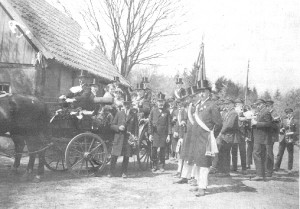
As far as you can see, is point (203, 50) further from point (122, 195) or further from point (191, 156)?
point (122, 195)

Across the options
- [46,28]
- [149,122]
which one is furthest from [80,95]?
[46,28]

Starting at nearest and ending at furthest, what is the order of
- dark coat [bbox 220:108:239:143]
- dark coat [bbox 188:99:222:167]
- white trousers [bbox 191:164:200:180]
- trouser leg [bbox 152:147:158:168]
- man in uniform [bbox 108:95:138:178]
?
dark coat [bbox 188:99:222:167] < white trousers [bbox 191:164:200:180] < man in uniform [bbox 108:95:138:178] < dark coat [bbox 220:108:239:143] < trouser leg [bbox 152:147:158:168]

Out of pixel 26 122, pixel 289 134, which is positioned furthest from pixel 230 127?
pixel 26 122

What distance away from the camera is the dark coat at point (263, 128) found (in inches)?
299

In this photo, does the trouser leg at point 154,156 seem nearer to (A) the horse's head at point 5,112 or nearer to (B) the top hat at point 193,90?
(B) the top hat at point 193,90

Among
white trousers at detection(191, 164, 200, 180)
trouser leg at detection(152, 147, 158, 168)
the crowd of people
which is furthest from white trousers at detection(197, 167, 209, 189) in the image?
trouser leg at detection(152, 147, 158, 168)

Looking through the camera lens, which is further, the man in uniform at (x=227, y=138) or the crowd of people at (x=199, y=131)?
the man in uniform at (x=227, y=138)

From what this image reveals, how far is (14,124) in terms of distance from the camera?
634 centimetres

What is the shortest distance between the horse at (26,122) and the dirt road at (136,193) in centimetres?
66

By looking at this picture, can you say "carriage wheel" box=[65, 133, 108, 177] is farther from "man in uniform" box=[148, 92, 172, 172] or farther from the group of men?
the group of men

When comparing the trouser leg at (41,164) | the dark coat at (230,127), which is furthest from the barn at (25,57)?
the dark coat at (230,127)

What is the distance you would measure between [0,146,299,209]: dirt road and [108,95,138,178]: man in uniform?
0.38 metres

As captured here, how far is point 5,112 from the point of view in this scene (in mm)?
6203

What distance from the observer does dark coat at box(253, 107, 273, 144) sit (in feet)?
24.9
